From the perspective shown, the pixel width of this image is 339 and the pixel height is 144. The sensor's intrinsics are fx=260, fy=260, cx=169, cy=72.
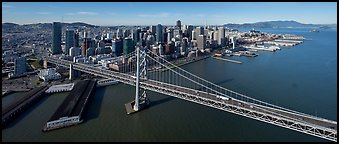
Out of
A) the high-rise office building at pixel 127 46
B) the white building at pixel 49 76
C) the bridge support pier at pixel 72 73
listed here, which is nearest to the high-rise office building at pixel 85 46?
the high-rise office building at pixel 127 46

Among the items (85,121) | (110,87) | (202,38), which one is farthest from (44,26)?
(85,121)

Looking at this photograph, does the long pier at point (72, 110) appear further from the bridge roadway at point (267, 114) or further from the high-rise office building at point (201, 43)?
the high-rise office building at point (201, 43)

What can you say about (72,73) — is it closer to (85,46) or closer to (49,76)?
(49,76)

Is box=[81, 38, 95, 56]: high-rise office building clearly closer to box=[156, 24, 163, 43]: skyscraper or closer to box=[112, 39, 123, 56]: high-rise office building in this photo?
box=[112, 39, 123, 56]: high-rise office building

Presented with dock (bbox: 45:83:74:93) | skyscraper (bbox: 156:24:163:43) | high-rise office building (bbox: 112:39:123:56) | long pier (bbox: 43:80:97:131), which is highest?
skyscraper (bbox: 156:24:163:43)

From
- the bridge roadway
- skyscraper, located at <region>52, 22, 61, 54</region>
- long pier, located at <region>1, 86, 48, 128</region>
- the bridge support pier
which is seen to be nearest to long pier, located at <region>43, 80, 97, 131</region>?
long pier, located at <region>1, 86, 48, 128</region>

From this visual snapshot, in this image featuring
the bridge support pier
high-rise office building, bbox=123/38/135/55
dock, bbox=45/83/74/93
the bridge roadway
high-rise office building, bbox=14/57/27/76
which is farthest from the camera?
high-rise office building, bbox=123/38/135/55

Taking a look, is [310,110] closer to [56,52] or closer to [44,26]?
[56,52]
